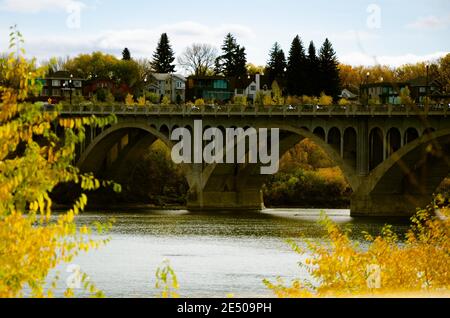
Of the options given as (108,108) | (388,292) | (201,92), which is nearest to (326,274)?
(388,292)

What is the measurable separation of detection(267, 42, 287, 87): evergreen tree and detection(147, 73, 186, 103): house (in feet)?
70.4

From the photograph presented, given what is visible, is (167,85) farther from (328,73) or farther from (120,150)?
(120,150)

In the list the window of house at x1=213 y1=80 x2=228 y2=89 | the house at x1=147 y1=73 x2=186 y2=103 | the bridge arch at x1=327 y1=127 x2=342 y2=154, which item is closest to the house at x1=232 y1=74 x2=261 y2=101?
the window of house at x1=213 y1=80 x2=228 y2=89

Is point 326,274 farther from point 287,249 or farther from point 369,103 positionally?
point 369,103

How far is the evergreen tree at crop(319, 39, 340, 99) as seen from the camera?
148 meters

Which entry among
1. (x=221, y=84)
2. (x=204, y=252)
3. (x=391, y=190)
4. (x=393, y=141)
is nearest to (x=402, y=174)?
(x=391, y=190)

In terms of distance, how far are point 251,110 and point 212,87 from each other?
67.1 m

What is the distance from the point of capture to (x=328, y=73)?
149m

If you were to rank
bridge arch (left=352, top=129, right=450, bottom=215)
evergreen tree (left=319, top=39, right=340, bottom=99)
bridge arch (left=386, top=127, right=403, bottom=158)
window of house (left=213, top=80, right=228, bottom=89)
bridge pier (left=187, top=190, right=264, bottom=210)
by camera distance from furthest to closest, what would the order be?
window of house (left=213, top=80, right=228, bottom=89)
evergreen tree (left=319, top=39, right=340, bottom=99)
bridge pier (left=187, top=190, right=264, bottom=210)
bridge arch (left=386, top=127, right=403, bottom=158)
bridge arch (left=352, top=129, right=450, bottom=215)

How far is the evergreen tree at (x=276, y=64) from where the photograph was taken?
563 ft

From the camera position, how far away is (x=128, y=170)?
122875 mm

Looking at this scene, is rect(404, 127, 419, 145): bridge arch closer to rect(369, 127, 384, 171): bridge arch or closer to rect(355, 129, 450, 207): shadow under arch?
rect(355, 129, 450, 207): shadow under arch

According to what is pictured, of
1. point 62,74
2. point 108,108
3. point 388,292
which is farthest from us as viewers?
point 62,74

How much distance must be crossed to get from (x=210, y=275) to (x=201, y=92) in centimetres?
12012
